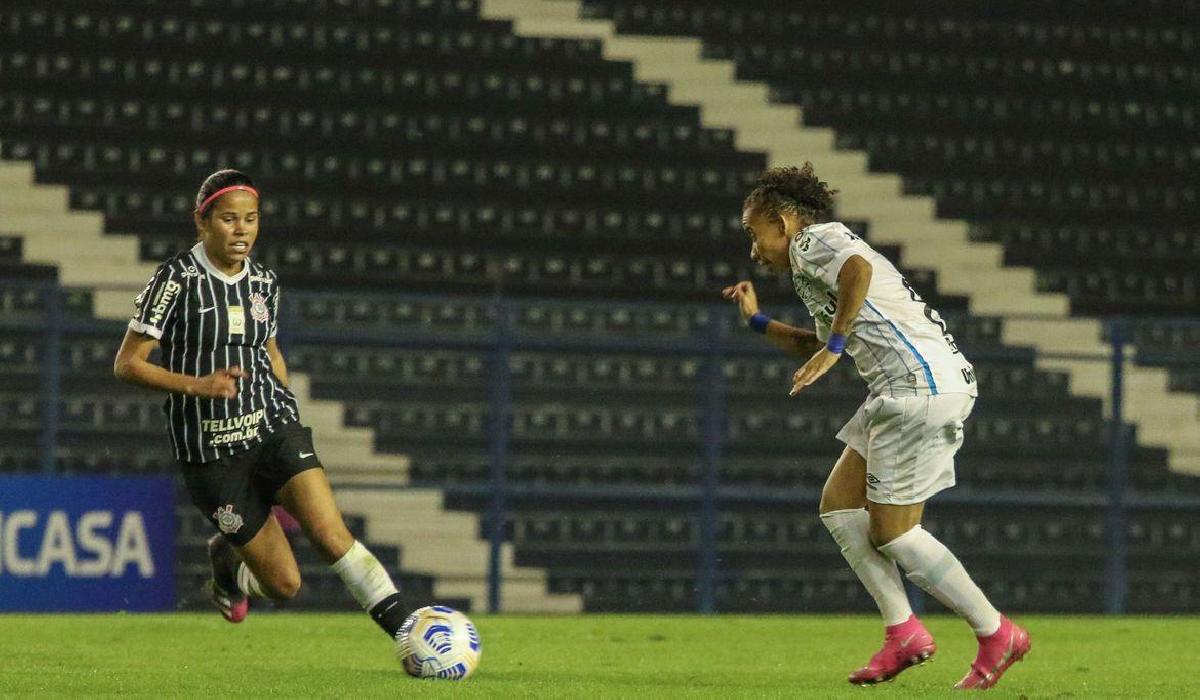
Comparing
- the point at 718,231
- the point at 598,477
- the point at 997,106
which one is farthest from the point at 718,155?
the point at 598,477

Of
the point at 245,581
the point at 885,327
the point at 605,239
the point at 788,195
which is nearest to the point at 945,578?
the point at 885,327

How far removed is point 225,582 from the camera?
6.99 metres

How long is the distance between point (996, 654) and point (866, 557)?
1.48 feet

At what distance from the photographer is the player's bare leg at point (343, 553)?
566cm

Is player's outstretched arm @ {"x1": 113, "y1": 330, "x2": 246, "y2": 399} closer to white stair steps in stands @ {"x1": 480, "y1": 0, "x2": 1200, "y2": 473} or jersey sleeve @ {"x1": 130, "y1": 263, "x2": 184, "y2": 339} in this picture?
jersey sleeve @ {"x1": 130, "y1": 263, "x2": 184, "y2": 339}

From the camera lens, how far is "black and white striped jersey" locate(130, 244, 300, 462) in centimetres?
574

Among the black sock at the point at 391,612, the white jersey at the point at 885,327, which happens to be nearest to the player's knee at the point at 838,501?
the white jersey at the point at 885,327

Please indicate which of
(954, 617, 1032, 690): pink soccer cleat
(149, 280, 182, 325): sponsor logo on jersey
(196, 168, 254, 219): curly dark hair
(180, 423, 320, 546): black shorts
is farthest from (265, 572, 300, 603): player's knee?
(954, 617, 1032, 690): pink soccer cleat

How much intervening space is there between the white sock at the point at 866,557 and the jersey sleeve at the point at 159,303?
5.96 ft

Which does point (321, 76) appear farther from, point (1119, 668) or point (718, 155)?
point (1119, 668)

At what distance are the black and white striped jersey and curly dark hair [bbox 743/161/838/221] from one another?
137 cm

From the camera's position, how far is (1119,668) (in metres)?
7.04

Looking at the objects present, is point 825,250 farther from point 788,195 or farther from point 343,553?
point 343,553

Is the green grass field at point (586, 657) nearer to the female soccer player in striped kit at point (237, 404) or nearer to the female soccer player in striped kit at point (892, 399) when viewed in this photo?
the female soccer player in striped kit at point (892, 399)
